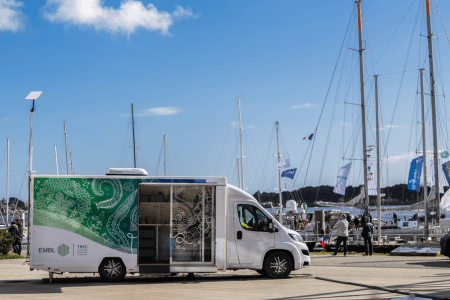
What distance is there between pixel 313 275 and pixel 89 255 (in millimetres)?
6148

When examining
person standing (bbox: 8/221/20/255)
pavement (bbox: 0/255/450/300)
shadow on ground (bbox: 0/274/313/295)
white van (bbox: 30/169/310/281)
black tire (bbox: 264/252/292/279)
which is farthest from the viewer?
person standing (bbox: 8/221/20/255)

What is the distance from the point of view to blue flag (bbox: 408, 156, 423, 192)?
35906mm

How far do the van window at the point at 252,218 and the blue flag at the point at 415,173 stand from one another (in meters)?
24.7

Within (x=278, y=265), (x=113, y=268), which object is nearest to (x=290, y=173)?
(x=278, y=265)

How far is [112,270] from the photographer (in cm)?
1352

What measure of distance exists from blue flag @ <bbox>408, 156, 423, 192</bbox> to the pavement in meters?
19.7

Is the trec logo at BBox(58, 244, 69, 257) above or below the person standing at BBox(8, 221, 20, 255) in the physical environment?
above

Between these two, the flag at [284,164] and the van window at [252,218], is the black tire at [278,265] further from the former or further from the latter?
the flag at [284,164]

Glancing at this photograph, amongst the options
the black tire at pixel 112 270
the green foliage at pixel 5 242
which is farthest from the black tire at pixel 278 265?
the green foliage at pixel 5 242

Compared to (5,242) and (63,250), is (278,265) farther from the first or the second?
(5,242)

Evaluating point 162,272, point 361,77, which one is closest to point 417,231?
point 361,77

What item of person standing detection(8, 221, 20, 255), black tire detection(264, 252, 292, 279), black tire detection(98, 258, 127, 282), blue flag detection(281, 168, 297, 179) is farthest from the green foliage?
blue flag detection(281, 168, 297, 179)

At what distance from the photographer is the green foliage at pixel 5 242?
23.0m

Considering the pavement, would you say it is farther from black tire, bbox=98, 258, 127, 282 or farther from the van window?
the van window
